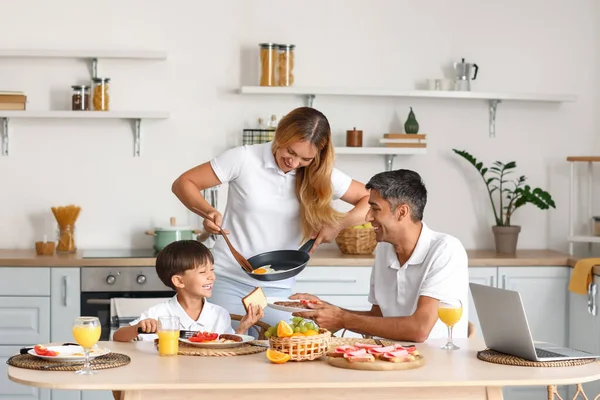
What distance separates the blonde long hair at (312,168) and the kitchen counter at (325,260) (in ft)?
3.69

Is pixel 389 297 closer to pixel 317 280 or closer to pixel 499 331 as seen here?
pixel 499 331

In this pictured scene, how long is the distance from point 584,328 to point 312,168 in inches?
77.2

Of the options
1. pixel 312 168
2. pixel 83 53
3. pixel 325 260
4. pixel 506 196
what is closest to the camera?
pixel 312 168

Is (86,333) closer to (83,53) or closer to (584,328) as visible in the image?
(83,53)

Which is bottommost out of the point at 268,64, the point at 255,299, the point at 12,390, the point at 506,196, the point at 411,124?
the point at 12,390

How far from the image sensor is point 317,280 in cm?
454

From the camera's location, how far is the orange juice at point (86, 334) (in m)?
2.27

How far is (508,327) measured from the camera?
243 centimetres

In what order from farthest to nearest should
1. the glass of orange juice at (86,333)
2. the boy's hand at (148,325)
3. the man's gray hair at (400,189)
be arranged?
the man's gray hair at (400,189) < the boy's hand at (148,325) < the glass of orange juice at (86,333)

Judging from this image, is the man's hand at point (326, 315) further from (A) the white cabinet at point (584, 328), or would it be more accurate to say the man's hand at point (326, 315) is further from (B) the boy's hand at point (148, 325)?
(A) the white cabinet at point (584, 328)

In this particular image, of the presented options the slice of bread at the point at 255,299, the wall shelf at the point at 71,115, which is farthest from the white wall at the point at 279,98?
the slice of bread at the point at 255,299

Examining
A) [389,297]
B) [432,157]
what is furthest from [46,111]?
[389,297]

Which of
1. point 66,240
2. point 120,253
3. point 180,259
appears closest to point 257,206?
point 180,259

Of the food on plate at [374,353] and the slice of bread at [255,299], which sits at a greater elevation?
the slice of bread at [255,299]
